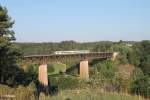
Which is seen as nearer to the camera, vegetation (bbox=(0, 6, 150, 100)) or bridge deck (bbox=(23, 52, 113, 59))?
vegetation (bbox=(0, 6, 150, 100))

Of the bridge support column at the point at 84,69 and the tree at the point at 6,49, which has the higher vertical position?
the tree at the point at 6,49

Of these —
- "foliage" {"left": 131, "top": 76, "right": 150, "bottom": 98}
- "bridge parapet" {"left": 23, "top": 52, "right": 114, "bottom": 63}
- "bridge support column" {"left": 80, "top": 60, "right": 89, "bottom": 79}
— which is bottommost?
"bridge support column" {"left": 80, "top": 60, "right": 89, "bottom": 79}

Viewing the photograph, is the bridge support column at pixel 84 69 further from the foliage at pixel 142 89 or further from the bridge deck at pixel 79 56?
the foliage at pixel 142 89

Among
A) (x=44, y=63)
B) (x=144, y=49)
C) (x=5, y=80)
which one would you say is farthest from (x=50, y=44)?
(x=5, y=80)

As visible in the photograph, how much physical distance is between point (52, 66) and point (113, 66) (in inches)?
760

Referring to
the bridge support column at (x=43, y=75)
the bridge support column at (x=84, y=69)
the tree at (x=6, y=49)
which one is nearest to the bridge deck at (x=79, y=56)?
the bridge support column at (x=84, y=69)

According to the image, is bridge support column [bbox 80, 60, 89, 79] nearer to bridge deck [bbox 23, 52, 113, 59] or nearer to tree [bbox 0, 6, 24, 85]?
bridge deck [bbox 23, 52, 113, 59]

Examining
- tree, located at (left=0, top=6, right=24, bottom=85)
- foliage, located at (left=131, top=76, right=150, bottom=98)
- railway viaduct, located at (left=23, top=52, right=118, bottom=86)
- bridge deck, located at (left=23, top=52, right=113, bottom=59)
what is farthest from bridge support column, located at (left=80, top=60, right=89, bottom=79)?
foliage, located at (left=131, top=76, right=150, bottom=98)

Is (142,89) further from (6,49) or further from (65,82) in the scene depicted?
(65,82)

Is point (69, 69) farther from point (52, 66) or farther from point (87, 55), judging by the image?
point (87, 55)

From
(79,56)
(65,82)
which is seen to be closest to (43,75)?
(65,82)

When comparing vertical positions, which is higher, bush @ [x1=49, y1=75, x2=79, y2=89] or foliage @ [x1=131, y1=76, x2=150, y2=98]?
foliage @ [x1=131, y1=76, x2=150, y2=98]

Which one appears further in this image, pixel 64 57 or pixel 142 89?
pixel 64 57

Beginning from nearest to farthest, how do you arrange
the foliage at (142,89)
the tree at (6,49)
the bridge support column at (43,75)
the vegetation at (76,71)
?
the foliage at (142,89) → the vegetation at (76,71) → the tree at (6,49) → the bridge support column at (43,75)
